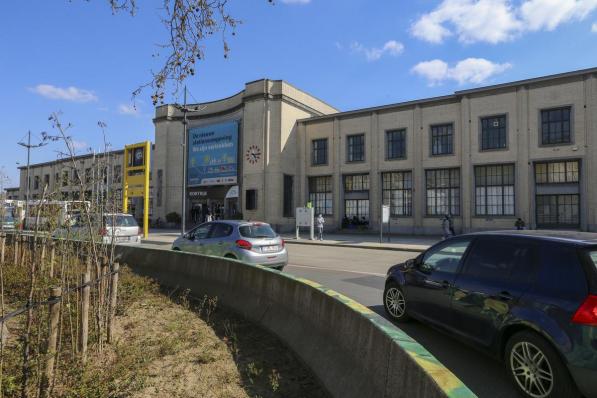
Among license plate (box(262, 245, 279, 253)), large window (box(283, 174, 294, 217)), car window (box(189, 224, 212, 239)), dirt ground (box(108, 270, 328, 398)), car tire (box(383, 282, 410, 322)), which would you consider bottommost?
dirt ground (box(108, 270, 328, 398))

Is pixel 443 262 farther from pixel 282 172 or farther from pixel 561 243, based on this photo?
pixel 282 172

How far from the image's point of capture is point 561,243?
150 inches

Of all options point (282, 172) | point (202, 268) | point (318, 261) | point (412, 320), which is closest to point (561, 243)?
point (412, 320)

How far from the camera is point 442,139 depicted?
3009cm

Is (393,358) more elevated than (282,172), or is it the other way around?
(282,172)

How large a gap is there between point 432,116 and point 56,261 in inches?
1075

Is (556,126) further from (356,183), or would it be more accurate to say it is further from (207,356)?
(207,356)

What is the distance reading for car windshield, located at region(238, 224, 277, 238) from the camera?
10398mm

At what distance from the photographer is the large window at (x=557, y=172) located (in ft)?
83.9

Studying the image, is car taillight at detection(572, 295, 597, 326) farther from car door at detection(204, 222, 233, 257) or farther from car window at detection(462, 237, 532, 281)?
car door at detection(204, 222, 233, 257)

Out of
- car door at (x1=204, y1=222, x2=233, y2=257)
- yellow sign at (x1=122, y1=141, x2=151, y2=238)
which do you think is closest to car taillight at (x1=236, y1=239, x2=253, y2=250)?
car door at (x1=204, y1=222, x2=233, y2=257)

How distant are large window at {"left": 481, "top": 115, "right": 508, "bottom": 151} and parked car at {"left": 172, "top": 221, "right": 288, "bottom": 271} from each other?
22.2 meters

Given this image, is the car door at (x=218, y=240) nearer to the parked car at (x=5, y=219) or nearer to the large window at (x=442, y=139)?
the parked car at (x=5, y=219)

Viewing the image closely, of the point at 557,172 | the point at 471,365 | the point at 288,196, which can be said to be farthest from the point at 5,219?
the point at 557,172
